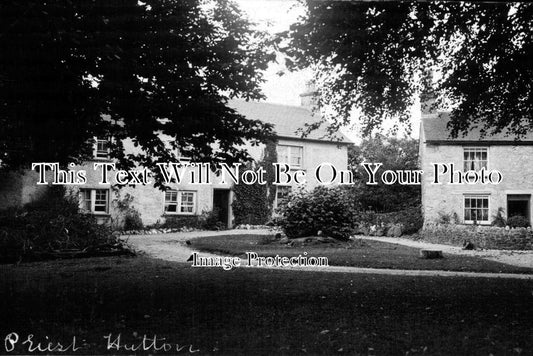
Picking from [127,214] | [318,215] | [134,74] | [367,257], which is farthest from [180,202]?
[134,74]

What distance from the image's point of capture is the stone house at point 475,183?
1032 inches

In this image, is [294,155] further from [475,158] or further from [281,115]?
[475,158]

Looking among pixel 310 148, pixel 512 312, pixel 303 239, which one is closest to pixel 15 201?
pixel 303 239

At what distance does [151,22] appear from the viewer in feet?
24.3

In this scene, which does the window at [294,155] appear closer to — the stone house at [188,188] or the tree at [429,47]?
the stone house at [188,188]

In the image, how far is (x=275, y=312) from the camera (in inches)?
276

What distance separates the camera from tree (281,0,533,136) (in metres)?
7.46

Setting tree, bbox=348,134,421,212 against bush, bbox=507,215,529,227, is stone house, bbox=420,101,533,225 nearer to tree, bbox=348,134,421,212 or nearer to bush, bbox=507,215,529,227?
bush, bbox=507,215,529,227

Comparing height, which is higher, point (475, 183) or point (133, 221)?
point (475, 183)

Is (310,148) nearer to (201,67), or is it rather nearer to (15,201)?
(15,201)

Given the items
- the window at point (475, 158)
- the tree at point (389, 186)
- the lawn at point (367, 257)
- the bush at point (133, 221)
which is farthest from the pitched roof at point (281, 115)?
the lawn at point (367, 257)

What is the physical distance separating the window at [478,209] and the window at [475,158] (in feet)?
5.58

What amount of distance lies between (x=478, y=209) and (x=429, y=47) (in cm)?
2145

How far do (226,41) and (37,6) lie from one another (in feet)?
9.71
